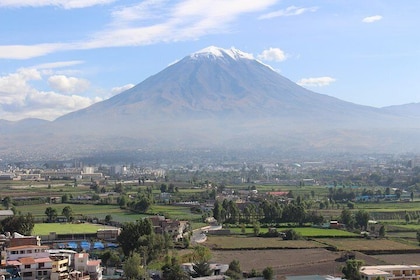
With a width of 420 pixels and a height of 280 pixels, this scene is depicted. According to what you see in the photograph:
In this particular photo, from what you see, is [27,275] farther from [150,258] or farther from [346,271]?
[346,271]

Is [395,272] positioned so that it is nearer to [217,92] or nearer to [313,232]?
[313,232]

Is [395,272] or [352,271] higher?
[352,271]

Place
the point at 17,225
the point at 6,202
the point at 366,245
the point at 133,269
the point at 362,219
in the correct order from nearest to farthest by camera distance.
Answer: the point at 133,269
the point at 17,225
the point at 366,245
the point at 362,219
the point at 6,202

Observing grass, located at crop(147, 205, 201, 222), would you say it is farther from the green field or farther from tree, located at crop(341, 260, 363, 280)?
tree, located at crop(341, 260, 363, 280)

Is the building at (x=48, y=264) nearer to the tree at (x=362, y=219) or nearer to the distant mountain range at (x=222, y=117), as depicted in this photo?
the tree at (x=362, y=219)

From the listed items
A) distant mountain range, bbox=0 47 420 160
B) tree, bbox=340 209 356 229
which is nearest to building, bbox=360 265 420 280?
tree, bbox=340 209 356 229

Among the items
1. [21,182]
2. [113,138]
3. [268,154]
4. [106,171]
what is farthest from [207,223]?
[113,138]

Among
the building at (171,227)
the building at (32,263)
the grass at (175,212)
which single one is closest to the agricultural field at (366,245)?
the building at (171,227)

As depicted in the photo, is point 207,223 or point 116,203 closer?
point 207,223

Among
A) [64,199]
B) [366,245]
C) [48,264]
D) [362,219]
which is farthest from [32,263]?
[64,199]
